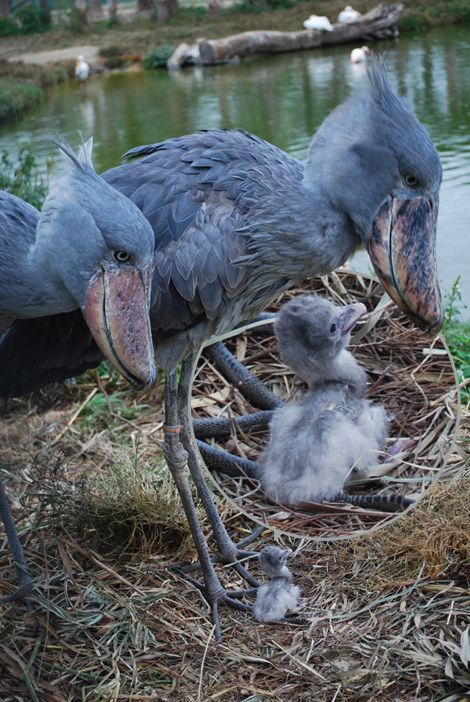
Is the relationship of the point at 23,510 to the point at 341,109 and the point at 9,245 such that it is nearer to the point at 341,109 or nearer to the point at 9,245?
the point at 9,245

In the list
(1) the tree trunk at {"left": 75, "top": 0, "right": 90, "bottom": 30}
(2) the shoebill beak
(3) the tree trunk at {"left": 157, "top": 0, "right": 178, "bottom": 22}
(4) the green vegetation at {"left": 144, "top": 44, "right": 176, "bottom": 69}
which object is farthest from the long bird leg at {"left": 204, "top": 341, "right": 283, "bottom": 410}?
(3) the tree trunk at {"left": 157, "top": 0, "right": 178, "bottom": 22}

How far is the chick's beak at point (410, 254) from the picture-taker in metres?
1.58

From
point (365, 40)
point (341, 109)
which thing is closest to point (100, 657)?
point (341, 109)

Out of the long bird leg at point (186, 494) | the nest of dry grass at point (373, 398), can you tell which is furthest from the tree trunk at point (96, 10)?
the long bird leg at point (186, 494)

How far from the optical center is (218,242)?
1.69 metres

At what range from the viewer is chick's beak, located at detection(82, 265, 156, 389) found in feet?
4.72

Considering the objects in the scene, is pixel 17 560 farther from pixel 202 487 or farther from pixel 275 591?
pixel 275 591

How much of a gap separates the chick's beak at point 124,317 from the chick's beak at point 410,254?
1.41 ft

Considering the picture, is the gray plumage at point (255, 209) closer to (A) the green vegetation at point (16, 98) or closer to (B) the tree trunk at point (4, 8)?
(A) the green vegetation at point (16, 98)

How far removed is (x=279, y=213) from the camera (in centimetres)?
167

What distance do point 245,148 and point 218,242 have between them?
22 centimetres

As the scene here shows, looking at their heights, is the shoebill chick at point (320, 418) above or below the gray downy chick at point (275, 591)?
above

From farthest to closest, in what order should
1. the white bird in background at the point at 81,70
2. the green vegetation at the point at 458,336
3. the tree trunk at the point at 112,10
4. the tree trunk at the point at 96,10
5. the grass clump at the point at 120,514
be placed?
the tree trunk at the point at 112,10
the tree trunk at the point at 96,10
the white bird in background at the point at 81,70
the green vegetation at the point at 458,336
the grass clump at the point at 120,514

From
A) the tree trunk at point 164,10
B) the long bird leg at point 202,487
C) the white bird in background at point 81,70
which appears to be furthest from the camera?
the tree trunk at point 164,10
